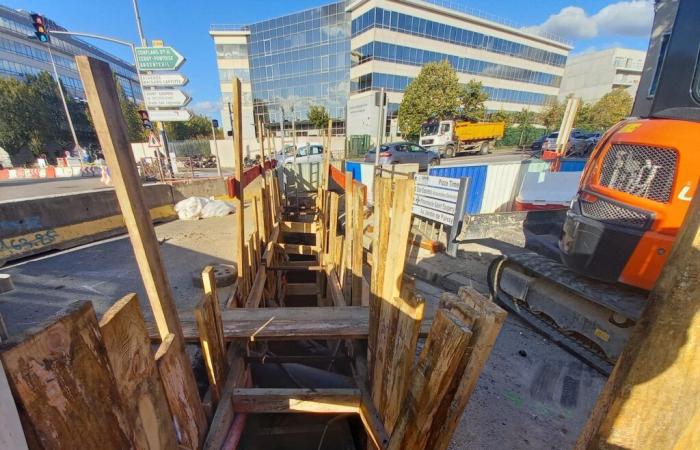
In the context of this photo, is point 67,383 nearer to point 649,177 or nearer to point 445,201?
point 649,177

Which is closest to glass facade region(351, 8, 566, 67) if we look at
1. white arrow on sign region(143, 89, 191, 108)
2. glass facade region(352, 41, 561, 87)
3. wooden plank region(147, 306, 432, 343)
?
glass facade region(352, 41, 561, 87)

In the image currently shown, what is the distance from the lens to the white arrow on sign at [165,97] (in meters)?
8.85

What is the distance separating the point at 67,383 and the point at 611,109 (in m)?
48.8

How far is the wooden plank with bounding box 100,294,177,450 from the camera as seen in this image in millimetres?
957

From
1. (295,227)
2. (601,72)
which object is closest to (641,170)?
(295,227)

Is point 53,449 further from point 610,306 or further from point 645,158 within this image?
point 645,158

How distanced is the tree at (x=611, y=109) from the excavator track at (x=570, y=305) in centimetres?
4279

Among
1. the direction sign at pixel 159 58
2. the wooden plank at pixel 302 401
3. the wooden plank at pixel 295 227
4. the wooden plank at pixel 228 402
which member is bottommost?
the wooden plank at pixel 295 227

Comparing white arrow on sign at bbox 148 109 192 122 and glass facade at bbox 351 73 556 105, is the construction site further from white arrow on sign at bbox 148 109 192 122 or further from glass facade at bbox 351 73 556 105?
glass facade at bbox 351 73 556 105

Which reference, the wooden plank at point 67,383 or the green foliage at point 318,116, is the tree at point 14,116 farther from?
the wooden plank at point 67,383

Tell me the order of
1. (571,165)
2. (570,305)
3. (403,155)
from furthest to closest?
(403,155) < (571,165) < (570,305)

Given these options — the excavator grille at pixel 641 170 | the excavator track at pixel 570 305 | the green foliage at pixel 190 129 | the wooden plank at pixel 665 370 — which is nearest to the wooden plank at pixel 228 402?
the wooden plank at pixel 665 370

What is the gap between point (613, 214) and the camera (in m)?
2.67

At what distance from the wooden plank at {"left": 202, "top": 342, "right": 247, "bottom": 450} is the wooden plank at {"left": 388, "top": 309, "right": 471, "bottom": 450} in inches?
46.2
